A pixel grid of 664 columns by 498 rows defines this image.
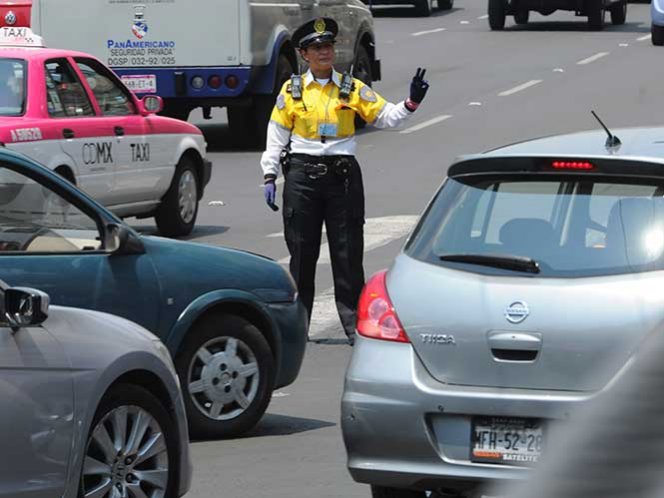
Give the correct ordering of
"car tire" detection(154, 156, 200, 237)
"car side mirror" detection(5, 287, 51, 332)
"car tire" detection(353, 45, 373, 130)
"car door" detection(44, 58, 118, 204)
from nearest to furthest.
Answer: "car side mirror" detection(5, 287, 51, 332), "car door" detection(44, 58, 118, 204), "car tire" detection(154, 156, 200, 237), "car tire" detection(353, 45, 373, 130)

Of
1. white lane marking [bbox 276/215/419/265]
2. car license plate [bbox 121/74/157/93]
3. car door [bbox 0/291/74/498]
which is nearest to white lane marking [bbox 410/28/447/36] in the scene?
car license plate [bbox 121/74/157/93]

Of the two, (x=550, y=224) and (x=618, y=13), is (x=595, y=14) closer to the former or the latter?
(x=618, y=13)

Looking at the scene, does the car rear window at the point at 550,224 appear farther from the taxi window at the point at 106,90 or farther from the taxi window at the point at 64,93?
the taxi window at the point at 106,90

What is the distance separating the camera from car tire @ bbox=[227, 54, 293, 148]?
20.9m

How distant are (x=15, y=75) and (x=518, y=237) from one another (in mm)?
7832

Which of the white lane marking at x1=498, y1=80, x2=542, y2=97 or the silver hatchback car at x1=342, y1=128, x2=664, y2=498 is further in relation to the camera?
the white lane marking at x1=498, y1=80, x2=542, y2=97

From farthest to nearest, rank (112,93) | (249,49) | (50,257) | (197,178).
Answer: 1. (249,49)
2. (197,178)
3. (112,93)
4. (50,257)

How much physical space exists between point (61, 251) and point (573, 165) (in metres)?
2.21

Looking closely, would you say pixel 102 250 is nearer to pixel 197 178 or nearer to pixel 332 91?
pixel 332 91

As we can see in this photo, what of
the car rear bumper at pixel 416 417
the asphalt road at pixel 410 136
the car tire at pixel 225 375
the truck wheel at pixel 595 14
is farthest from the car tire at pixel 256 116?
the truck wheel at pixel 595 14

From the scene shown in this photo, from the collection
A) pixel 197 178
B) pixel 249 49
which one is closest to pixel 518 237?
pixel 197 178

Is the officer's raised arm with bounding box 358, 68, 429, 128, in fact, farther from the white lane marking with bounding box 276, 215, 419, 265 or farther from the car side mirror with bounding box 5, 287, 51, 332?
the car side mirror with bounding box 5, 287, 51, 332

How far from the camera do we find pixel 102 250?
6.90m

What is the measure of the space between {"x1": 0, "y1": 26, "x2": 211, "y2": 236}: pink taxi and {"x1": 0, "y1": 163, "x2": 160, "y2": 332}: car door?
16.8 ft
